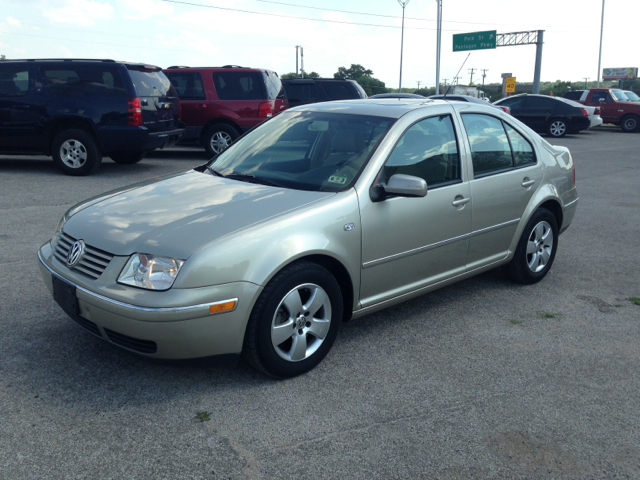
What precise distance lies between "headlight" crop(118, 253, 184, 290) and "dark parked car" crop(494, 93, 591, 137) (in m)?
A: 20.2

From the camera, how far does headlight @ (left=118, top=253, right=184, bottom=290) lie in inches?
114

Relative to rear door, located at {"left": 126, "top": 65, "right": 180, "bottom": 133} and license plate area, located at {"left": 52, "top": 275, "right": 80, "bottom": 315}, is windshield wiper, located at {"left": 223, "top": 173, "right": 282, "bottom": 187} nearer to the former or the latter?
license plate area, located at {"left": 52, "top": 275, "right": 80, "bottom": 315}

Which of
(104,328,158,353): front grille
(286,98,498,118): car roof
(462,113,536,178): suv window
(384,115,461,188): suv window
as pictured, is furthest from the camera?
(462,113,536,178): suv window

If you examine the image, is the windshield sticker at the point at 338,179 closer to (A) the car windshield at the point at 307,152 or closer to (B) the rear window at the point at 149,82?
(A) the car windshield at the point at 307,152

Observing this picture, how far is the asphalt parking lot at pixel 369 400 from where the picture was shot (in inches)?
103

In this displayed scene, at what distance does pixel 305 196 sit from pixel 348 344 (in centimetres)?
104

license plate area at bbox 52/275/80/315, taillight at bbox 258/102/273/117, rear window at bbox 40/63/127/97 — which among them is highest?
rear window at bbox 40/63/127/97

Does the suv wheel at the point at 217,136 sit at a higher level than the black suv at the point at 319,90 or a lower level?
lower

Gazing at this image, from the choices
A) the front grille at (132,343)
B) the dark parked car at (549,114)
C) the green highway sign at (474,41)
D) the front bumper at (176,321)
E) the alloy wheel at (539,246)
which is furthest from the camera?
the green highway sign at (474,41)

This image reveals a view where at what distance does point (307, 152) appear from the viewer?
13.3 feet

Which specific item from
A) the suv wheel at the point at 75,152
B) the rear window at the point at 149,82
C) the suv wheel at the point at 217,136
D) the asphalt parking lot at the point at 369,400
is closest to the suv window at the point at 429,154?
the asphalt parking lot at the point at 369,400

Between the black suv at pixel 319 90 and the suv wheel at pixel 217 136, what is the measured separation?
3134 millimetres

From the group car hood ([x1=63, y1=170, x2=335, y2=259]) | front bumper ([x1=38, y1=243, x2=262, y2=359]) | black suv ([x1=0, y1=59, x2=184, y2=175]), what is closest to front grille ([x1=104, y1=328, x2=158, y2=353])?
front bumper ([x1=38, y1=243, x2=262, y2=359])

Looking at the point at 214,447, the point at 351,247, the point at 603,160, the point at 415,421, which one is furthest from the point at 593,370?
the point at 603,160
